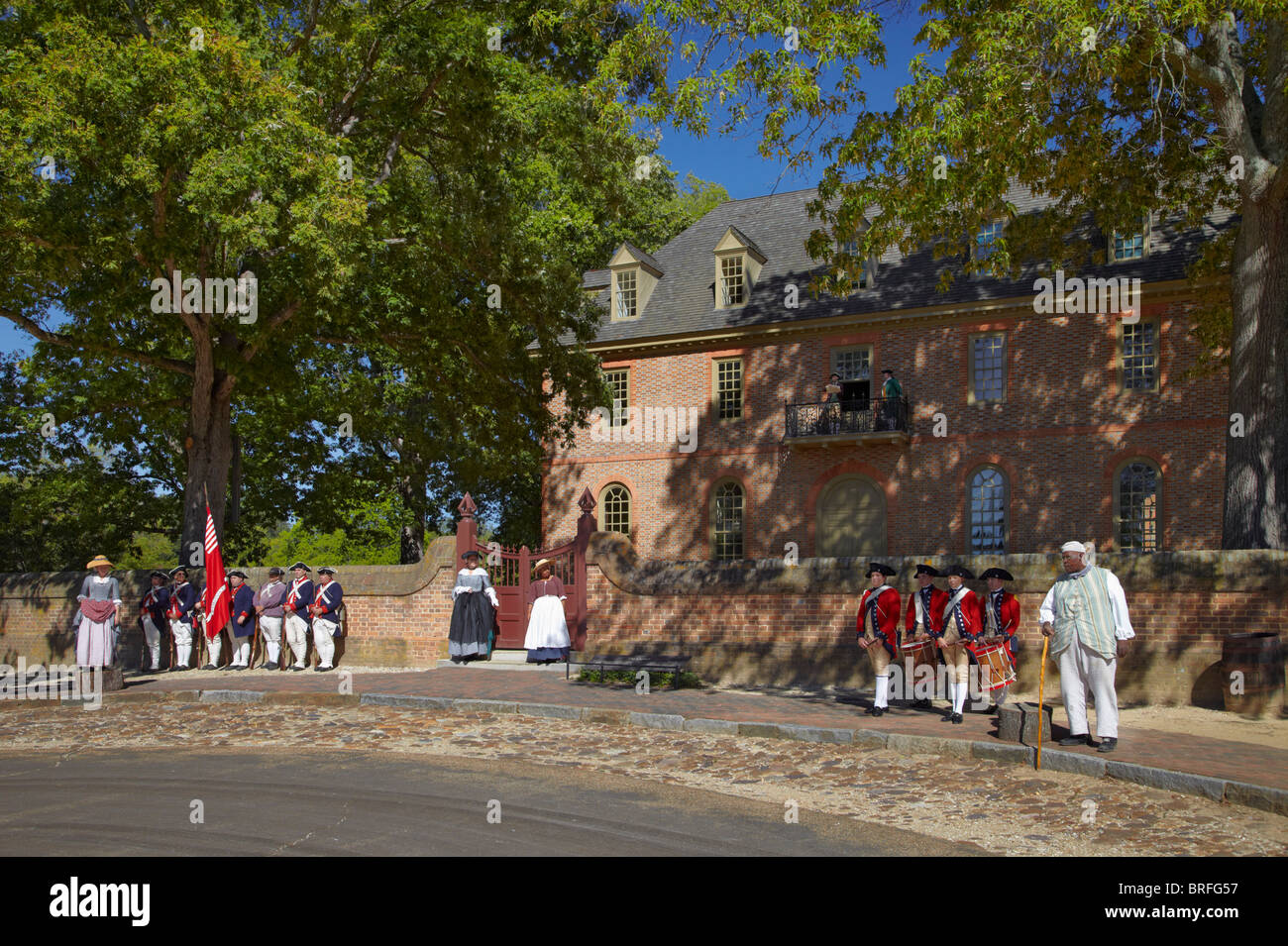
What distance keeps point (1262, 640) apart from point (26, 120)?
16914mm

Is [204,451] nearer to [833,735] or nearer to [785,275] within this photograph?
[833,735]

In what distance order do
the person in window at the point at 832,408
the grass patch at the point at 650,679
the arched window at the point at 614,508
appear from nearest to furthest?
1. the grass patch at the point at 650,679
2. the person in window at the point at 832,408
3. the arched window at the point at 614,508

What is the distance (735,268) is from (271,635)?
59.6 feet

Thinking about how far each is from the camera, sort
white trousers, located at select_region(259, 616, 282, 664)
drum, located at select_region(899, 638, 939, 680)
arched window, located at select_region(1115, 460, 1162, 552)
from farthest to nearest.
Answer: arched window, located at select_region(1115, 460, 1162, 552) → white trousers, located at select_region(259, 616, 282, 664) → drum, located at select_region(899, 638, 939, 680)

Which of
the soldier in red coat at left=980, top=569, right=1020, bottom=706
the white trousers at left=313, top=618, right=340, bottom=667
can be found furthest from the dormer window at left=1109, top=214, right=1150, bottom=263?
the white trousers at left=313, top=618, right=340, bottom=667

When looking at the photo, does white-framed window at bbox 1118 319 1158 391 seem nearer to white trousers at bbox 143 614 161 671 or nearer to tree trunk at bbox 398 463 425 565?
white trousers at bbox 143 614 161 671

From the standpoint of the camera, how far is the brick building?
24.2 meters

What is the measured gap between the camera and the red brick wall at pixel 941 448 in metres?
23.9

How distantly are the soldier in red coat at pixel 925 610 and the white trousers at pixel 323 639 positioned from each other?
9819mm

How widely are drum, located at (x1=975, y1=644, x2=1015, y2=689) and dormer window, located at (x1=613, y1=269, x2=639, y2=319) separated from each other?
2223 cm

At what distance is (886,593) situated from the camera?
1105cm
